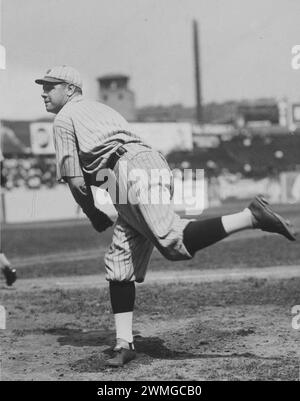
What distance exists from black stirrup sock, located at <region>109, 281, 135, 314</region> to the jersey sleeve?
0.66 m

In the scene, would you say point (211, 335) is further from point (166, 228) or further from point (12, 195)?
point (12, 195)

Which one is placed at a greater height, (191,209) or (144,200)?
(144,200)

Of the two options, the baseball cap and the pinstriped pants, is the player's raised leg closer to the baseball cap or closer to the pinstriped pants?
the pinstriped pants

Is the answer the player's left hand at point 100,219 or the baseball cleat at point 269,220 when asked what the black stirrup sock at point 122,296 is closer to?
the player's left hand at point 100,219

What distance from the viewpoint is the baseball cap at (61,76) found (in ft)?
13.4

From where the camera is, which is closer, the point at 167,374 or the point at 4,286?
the point at 167,374

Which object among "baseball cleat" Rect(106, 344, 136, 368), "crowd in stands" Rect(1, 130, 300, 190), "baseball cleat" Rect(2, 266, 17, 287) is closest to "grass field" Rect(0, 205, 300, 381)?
"baseball cleat" Rect(106, 344, 136, 368)

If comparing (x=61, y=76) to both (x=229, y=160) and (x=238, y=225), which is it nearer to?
(x=238, y=225)

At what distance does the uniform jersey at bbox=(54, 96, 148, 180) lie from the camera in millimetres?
3854

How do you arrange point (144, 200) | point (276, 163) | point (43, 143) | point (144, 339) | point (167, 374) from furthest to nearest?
point (276, 163) → point (43, 143) → point (144, 339) → point (144, 200) → point (167, 374)

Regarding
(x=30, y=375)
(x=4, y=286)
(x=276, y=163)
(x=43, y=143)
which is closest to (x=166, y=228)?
(x=30, y=375)

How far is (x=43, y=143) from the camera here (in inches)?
1195

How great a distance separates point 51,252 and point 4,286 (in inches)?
212

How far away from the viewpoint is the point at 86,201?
3.94 metres
